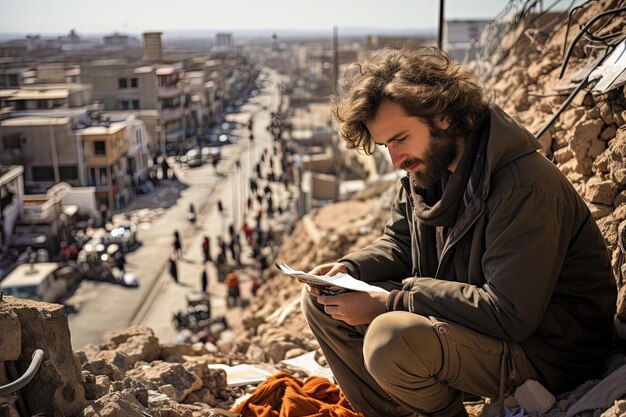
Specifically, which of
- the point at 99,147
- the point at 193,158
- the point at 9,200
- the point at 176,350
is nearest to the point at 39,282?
the point at 9,200

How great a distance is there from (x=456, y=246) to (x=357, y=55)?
5983cm

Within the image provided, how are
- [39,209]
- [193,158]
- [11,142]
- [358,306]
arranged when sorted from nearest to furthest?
[358,306], [39,209], [11,142], [193,158]

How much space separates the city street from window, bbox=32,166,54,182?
3474 mm

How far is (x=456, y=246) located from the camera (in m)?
2.81

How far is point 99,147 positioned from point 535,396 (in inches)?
1019

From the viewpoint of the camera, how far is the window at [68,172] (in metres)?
Answer: 25.9

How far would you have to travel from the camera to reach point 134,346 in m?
4.47

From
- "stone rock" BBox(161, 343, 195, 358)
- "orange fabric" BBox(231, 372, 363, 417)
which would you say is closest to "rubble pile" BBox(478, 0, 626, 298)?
"orange fabric" BBox(231, 372, 363, 417)

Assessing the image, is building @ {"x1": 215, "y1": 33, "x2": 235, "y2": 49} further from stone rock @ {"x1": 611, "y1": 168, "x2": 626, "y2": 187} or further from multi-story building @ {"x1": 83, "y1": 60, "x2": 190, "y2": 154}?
stone rock @ {"x1": 611, "y1": 168, "x2": 626, "y2": 187}

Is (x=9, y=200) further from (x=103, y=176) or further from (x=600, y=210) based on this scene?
(x=600, y=210)

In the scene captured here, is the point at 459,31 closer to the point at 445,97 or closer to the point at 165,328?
the point at 165,328

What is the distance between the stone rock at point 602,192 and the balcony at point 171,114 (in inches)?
1389

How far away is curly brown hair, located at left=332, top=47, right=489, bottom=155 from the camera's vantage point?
2.75 m

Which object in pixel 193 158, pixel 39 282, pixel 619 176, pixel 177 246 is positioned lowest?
pixel 193 158
